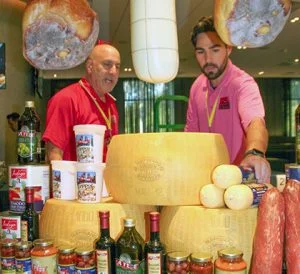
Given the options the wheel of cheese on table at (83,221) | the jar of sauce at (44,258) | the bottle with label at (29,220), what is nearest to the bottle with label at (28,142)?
the bottle with label at (29,220)

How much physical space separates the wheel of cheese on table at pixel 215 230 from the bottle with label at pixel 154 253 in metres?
0.09

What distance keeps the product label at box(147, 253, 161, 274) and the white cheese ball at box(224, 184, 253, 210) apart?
0.23 metres

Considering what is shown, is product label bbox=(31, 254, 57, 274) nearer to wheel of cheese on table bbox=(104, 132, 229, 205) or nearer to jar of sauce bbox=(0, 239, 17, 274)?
jar of sauce bbox=(0, 239, 17, 274)

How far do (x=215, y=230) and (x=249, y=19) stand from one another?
558 millimetres

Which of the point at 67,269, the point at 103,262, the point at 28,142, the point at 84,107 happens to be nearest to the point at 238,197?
the point at 103,262

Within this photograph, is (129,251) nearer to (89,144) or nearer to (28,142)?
(89,144)

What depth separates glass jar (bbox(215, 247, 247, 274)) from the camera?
1.02 m

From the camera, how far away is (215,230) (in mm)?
1114

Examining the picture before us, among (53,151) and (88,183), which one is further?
(53,151)

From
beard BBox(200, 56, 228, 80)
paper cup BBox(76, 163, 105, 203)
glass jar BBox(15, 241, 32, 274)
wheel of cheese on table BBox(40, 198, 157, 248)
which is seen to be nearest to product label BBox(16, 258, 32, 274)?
glass jar BBox(15, 241, 32, 274)

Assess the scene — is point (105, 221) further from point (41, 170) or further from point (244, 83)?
point (244, 83)

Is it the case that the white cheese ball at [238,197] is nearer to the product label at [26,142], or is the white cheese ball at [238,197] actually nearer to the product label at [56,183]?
the product label at [56,183]

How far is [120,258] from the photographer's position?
1.08 m

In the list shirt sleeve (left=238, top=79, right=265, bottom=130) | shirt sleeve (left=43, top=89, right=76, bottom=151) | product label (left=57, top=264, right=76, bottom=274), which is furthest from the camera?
shirt sleeve (left=43, top=89, right=76, bottom=151)
